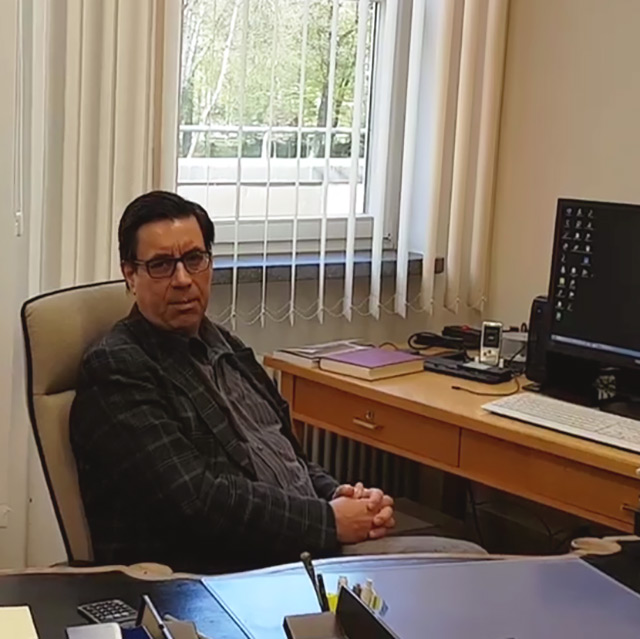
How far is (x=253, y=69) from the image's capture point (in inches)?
114

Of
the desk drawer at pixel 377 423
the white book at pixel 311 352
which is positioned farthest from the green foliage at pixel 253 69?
the desk drawer at pixel 377 423

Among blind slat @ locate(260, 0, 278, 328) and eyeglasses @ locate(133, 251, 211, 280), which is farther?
blind slat @ locate(260, 0, 278, 328)

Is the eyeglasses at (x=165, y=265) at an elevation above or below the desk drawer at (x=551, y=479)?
above

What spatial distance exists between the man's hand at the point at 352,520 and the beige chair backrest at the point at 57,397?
0.45 m

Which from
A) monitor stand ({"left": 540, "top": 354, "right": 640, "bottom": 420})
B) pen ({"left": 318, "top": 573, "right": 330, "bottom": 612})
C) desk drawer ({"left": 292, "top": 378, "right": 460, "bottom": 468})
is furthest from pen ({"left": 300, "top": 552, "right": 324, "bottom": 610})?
monitor stand ({"left": 540, "top": 354, "right": 640, "bottom": 420})

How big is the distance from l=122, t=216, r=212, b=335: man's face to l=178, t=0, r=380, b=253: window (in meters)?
0.74

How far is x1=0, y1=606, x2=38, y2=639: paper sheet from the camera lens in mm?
1188

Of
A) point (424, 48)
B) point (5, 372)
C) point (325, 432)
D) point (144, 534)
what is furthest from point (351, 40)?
point (144, 534)

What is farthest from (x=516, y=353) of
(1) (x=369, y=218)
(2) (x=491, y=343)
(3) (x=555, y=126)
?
(3) (x=555, y=126)

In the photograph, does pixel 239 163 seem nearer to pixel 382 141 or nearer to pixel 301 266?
pixel 301 266

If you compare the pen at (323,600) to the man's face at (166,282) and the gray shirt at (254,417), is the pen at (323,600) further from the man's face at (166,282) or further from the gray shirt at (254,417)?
the man's face at (166,282)

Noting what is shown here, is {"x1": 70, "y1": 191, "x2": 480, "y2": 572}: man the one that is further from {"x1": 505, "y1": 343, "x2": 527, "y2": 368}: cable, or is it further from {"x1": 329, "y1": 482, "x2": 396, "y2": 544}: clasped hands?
{"x1": 505, "y1": 343, "x2": 527, "y2": 368}: cable

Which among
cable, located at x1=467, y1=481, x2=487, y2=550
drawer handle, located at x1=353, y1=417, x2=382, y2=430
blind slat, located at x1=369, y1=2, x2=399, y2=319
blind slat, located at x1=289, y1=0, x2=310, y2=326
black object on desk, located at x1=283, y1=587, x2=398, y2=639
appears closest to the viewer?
black object on desk, located at x1=283, y1=587, x2=398, y2=639

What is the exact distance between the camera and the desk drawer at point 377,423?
254 centimetres
